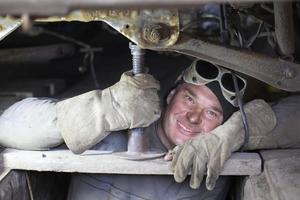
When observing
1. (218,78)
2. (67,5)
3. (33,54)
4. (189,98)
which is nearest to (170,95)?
(189,98)

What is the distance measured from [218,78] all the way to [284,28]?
0.29 m

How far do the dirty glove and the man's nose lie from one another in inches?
4.0

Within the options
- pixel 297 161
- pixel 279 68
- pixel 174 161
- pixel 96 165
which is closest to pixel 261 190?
pixel 297 161

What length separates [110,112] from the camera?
1.62 meters

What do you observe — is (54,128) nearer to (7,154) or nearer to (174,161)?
(7,154)

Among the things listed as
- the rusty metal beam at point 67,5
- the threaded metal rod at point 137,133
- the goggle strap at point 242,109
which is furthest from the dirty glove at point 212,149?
the rusty metal beam at point 67,5

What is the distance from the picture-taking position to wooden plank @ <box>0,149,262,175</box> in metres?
1.68

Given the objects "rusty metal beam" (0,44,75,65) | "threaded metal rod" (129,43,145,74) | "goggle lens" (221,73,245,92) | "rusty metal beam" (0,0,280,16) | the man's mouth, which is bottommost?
the man's mouth

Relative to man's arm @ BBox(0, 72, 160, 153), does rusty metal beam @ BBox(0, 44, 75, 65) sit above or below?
above

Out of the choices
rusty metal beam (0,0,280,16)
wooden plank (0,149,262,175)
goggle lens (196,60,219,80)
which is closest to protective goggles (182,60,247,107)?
goggle lens (196,60,219,80)

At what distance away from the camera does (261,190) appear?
64.2 inches

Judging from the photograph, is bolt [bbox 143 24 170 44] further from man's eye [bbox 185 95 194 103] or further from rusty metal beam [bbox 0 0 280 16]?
rusty metal beam [bbox 0 0 280 16]

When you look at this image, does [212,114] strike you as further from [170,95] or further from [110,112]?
[110,112]

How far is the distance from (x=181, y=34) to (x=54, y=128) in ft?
1.69
